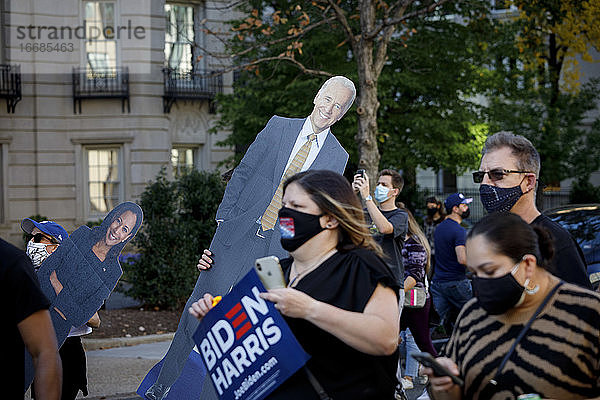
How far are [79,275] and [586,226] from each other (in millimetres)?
5897

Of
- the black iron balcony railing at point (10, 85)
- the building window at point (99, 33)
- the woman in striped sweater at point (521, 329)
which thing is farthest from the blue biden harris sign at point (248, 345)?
the building window at point (99, 33)

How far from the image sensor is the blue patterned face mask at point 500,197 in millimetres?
3781

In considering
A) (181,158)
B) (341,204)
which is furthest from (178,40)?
(341,204)

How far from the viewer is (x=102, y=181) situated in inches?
915

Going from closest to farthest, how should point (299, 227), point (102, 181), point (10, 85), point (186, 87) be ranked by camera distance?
1. point (299, 227)
2. point (10, 85)
3. point (102, 181)
4. point (186, 87)

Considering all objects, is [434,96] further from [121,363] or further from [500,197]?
[500,197]

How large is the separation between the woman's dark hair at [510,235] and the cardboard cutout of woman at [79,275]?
2700 mm

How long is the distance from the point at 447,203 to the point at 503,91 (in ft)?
38.5

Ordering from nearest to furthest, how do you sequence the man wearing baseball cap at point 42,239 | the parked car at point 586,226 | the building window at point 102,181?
the man wearing baseball cap at point 42,239
the parked car at point 586,226
the building window at point 102,181

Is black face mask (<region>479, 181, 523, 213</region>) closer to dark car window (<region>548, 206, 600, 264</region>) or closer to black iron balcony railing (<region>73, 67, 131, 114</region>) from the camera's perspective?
dark car window (<region>548, 206, 600, 264</region>)

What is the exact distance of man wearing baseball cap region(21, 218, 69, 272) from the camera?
5.65 meters

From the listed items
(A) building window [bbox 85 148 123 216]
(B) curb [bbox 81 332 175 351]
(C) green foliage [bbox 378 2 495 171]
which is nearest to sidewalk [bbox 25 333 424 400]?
(B) curb [bbox 81 332 175 351]

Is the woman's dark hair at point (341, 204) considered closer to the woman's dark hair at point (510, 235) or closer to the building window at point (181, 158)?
the woman's dark hair at point (510, 235)

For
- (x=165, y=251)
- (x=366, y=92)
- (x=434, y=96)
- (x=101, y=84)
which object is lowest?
(x=165, y=251)
